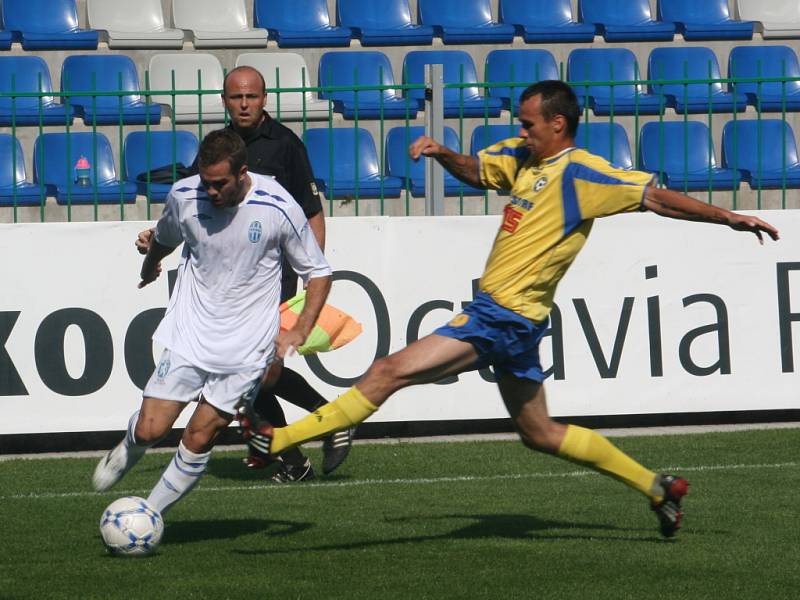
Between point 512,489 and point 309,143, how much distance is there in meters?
4.98

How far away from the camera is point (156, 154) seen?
11.6 metres

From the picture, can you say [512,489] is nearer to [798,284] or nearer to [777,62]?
[798,284]

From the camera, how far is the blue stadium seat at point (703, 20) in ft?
49.3

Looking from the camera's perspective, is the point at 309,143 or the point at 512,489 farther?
the point at 309,143

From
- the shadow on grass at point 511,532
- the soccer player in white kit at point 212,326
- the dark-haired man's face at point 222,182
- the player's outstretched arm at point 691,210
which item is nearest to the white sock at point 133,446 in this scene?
the soccer player in white kit at point 212,326

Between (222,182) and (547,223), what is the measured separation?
1393mm

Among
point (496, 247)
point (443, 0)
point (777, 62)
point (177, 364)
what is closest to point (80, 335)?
point (177, 364)

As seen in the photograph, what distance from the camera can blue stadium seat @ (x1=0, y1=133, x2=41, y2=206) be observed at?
10719 millimetres

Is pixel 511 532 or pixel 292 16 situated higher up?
pixel 292 16

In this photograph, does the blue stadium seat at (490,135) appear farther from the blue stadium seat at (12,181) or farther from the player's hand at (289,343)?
the player's hand at (289,343)

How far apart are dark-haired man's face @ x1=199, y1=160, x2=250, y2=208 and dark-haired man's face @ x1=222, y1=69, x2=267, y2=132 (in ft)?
5.94

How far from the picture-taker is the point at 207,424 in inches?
239

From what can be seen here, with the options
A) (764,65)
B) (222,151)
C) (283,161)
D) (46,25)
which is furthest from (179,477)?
(764,65)

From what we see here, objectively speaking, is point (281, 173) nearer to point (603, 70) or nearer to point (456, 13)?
point (603, 70)
